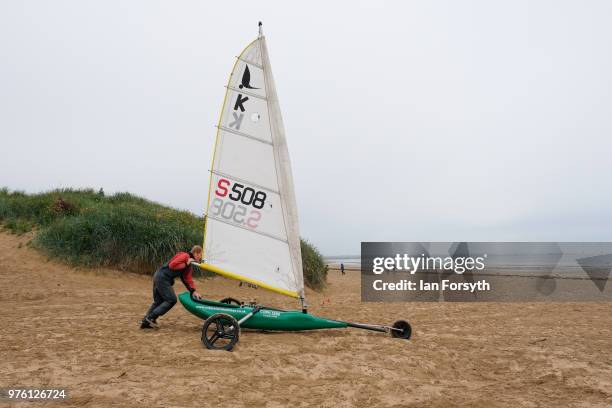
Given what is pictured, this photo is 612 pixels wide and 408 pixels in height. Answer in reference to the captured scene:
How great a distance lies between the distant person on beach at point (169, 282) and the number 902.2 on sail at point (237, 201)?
2.39 feet

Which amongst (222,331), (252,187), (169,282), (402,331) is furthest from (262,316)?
(402,331)

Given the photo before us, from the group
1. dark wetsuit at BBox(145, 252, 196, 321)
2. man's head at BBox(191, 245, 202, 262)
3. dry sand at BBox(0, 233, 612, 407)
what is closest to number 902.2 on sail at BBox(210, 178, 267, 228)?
man's head at BBox(191, 245, 202, 262)

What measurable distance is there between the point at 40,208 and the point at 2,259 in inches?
132

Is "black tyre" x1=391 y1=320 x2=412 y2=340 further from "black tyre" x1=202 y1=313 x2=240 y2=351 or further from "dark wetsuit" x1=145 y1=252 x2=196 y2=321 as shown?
"dark wetsuit" x1=145 y1=252 x2=196 y2=321

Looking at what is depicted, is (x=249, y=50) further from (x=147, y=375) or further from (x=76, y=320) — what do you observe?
(x=76, y=320)

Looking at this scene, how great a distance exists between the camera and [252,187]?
7.66m

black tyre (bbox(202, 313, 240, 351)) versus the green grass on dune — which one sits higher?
the green grass on dune

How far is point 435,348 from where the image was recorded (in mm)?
7234

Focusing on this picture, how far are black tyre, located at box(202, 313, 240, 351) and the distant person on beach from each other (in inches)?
36.2

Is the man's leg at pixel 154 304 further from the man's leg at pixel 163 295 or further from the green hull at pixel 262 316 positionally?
the green hull at pixel 262 316

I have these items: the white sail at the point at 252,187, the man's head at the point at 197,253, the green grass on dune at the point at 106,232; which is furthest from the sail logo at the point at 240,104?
the green grass on dune at the point at 106,232

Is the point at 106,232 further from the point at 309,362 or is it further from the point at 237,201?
the point at 309,362

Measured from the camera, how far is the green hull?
7352 millimetres

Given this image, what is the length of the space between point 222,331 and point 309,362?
1.37 metres
